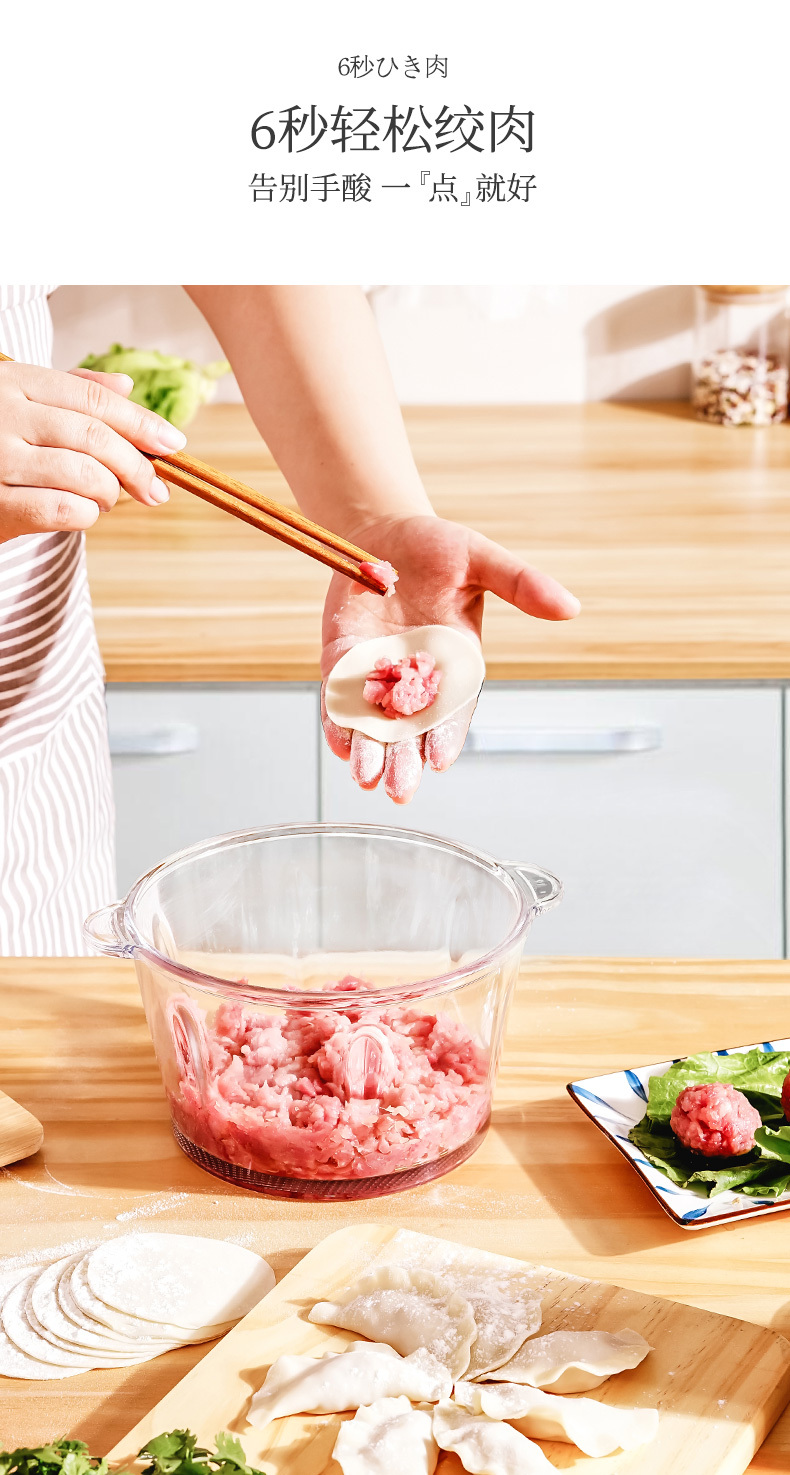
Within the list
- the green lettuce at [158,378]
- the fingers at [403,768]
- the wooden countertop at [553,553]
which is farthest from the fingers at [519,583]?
the green lettuce at [158,378]

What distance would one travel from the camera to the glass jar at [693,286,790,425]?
96.0 inches

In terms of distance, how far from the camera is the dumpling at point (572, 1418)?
594 millimetres

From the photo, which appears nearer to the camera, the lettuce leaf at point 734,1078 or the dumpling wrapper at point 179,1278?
the dumpling wrapper at point 179,1278

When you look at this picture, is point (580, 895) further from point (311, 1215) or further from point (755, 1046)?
point (311, 1215)

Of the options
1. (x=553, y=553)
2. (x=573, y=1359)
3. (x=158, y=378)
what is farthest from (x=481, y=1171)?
(x=158, y=378)

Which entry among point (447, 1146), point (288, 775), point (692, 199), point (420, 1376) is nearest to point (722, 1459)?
point (420, 1376)

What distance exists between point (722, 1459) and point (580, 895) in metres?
1.16

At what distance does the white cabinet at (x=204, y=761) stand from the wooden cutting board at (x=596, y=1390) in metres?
0.97

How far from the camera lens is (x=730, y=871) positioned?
5.64 ft

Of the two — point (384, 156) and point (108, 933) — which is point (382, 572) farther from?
point (384, 156)

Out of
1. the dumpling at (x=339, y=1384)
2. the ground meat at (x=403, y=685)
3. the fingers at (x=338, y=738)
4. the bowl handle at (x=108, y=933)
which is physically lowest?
the dumpling at (x=339, y=1384)

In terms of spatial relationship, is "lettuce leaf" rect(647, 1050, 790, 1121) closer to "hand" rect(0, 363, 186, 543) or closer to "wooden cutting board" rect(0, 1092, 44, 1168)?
"wooden cutting board" rect(0, 1092, 44, 1168)

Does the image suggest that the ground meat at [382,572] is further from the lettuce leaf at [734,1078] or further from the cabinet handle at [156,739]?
the cabinet handle at [156,739]

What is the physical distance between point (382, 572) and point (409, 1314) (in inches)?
20.7
